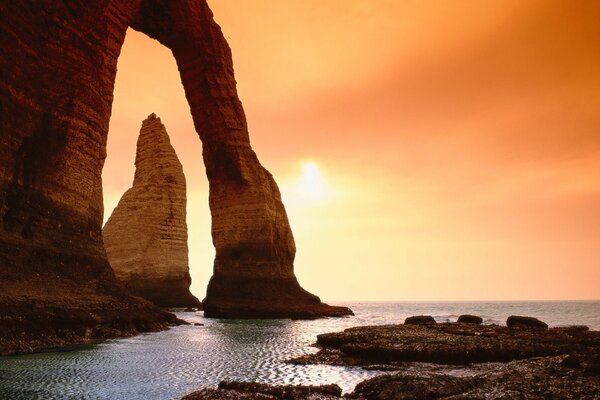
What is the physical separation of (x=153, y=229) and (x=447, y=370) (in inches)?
1479

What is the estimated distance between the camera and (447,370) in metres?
8.90

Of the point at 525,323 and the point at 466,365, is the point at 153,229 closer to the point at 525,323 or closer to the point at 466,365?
the point at 525,323

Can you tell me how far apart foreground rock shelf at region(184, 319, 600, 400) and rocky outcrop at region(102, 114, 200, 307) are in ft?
105

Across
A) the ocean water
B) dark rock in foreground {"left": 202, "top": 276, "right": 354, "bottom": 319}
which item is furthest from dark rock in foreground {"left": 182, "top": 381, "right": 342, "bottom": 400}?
dark rock in foreground {"left": 202, "top": 276, "right": 354, "bottom": 319}

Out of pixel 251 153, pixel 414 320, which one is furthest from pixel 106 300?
pixel 251 153

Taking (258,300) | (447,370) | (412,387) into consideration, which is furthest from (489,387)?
(258,300)

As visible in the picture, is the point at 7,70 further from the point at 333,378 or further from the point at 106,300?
the point at 333,378

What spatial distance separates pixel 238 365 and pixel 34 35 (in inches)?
489

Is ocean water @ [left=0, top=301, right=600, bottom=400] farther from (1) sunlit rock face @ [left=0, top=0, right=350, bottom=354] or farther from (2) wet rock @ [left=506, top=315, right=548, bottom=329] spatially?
(2) wet rock @ [left=506, top=315, right=548, bottom=329]

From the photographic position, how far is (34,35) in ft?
46.1

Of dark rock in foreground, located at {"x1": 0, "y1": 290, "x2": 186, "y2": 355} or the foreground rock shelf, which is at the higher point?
dark rock in foreground, located at {"x1": 0, "y1": 290, "x2": 186, "y2": 355}

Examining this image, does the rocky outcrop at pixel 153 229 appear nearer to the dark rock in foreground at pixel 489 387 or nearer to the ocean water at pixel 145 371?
the ocean water at pixel 145 371

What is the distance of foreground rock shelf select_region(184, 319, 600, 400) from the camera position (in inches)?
229

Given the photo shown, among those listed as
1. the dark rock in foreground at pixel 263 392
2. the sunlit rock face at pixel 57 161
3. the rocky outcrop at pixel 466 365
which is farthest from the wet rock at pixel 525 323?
the dark rock in foreground at pixel 263 392
